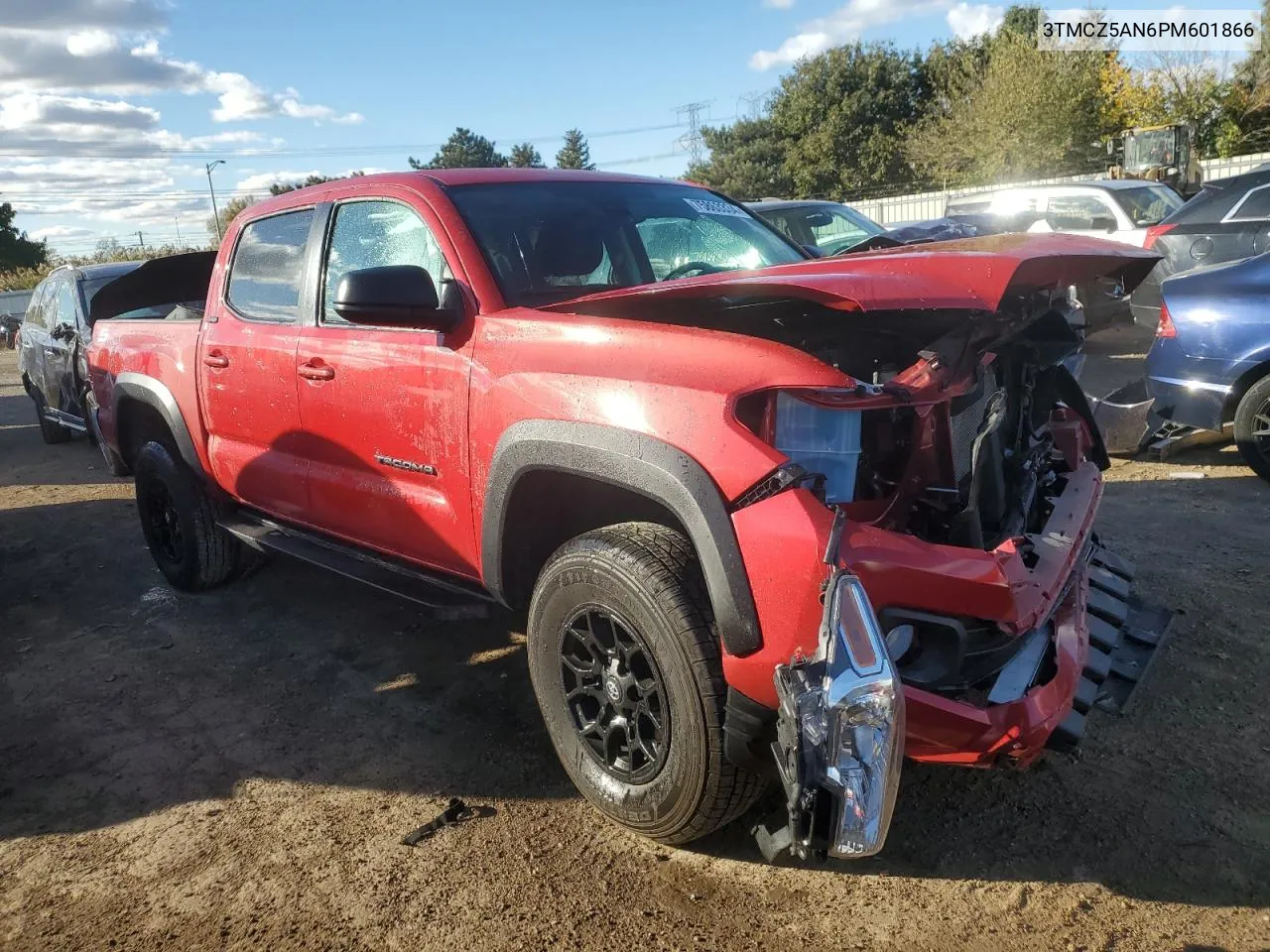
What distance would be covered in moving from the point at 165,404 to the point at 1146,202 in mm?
10975

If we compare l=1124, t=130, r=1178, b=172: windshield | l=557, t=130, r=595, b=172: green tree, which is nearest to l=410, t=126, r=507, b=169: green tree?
l=557, t=130, r=595, b=172: green tree

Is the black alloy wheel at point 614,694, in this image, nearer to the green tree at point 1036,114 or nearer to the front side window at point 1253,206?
the front side window at point 1253,206

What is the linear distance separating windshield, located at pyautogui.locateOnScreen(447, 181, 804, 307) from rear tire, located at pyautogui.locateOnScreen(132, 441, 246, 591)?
2.26m

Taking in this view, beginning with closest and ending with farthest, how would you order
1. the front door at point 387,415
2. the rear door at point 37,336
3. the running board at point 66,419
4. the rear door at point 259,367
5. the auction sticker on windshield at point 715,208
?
the front door at point 387,415, the rear door at point 259,367, the auction sticker on windshield at point 715,208, the running board at point 66,419, the rear door at point 37,336

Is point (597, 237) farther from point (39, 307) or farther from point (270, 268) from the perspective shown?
point (39, 307)

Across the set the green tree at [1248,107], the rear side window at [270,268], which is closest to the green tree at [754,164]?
the green tree at [1248,107]

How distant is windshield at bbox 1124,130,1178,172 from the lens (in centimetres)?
1897

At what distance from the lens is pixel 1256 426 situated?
532 cm

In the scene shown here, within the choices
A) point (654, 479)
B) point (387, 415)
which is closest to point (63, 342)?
point (387, 415)

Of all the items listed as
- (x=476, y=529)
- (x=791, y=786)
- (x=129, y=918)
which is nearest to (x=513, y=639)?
(x=476, y=529)

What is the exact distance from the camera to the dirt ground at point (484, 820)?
240 cm

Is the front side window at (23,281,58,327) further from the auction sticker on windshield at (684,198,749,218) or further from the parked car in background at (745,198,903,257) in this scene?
the auction sticker on windshield at (684,198,749,218)

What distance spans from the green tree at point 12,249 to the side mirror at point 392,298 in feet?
174

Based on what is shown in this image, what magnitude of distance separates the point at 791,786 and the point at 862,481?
88 cm
